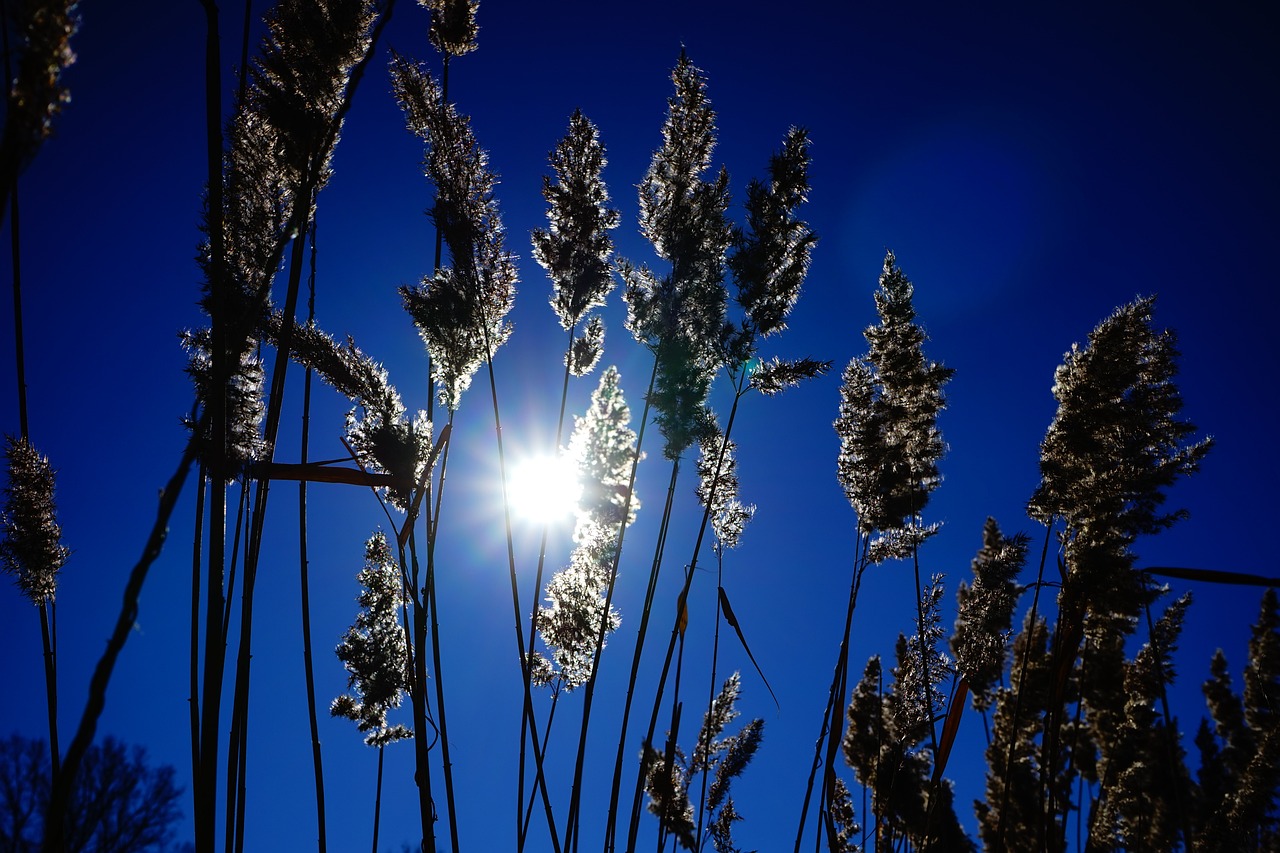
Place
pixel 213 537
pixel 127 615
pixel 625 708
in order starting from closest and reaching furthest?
1. pixel 127 615
2. pixel 213 537
3. pixel 625 708

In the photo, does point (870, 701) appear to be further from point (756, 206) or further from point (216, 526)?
point (216, 526)

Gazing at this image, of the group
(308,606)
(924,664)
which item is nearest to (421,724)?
(308,606)

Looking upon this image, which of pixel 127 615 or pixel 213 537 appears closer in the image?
pixel 127 615

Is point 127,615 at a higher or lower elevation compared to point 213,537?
lower

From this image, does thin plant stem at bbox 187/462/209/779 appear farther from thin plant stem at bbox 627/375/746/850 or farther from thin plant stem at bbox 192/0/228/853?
thin plant stem at bbox 627/375/746/850

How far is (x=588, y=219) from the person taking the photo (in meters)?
3.05

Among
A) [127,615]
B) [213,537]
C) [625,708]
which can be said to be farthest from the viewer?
[625,708]

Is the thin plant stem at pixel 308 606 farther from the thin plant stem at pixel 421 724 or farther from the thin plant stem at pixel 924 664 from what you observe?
the thin plant stem at pixel 924 664

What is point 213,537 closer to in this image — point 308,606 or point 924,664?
point 308,606

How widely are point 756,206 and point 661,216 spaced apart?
0.57m

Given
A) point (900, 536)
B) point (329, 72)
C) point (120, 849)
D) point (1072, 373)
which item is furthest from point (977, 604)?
point (120, 849)

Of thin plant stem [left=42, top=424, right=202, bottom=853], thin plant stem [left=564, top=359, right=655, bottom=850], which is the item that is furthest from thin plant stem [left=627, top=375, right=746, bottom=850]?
thin plant stem [left=42, top=424, right=202, bottom=853]

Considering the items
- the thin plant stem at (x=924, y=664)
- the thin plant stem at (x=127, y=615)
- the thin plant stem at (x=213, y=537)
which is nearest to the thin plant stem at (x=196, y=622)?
the thin plant stem at (x=213, y=537)

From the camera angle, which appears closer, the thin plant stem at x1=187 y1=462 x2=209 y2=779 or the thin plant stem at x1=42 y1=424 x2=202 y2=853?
the thin plant stem at x1=42 y1=424 x2=202 y2=853
